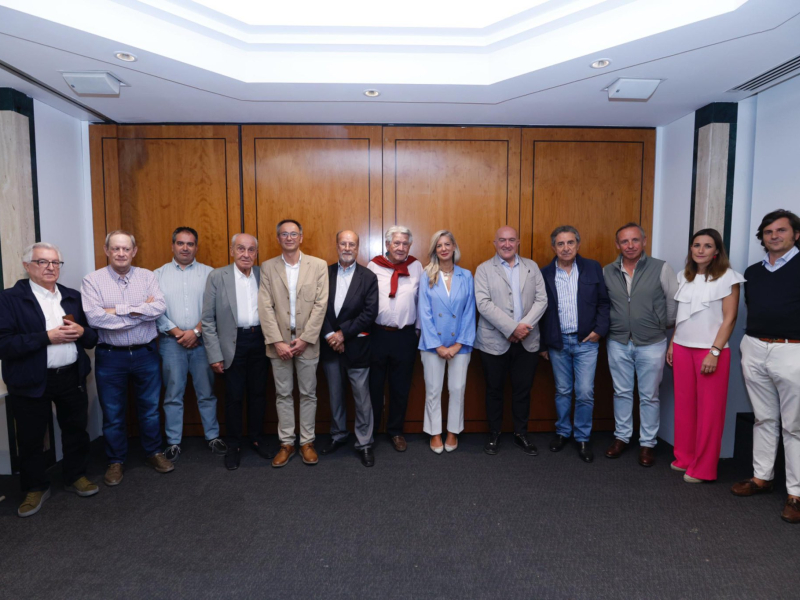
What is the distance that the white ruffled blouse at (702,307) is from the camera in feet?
10.3

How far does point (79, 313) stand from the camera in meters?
3.03

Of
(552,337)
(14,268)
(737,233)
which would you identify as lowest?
(552,337)

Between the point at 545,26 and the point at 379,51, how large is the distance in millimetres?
1112

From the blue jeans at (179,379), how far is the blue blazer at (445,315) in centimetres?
183

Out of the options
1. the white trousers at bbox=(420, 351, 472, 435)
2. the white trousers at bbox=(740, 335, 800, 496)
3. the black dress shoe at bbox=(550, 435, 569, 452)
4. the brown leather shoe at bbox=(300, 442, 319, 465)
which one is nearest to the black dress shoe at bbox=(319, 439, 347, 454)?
the brown leather shoe at bbox=(300, 442, 319, 465)

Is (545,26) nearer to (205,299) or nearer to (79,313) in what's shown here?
(205,299)

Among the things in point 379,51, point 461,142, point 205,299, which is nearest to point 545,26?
point 379,51

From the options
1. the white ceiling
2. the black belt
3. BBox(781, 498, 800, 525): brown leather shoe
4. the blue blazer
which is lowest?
BBox(781, 498, 800, 525): brown leather shoe

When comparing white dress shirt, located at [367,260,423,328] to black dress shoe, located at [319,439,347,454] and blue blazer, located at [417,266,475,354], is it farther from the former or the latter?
black dress shoe, located at [319,439,347,454]

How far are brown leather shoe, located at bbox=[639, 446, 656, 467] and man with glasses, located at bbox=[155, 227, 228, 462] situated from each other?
11.7ft

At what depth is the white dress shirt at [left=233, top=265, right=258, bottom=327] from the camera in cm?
352

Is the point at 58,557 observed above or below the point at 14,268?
below

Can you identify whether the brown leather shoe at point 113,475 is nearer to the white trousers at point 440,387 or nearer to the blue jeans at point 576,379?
the white trousers at point 440,387

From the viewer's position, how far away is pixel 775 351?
9.30ft
